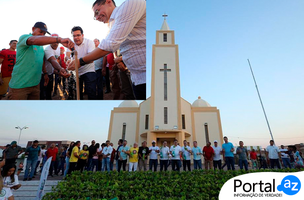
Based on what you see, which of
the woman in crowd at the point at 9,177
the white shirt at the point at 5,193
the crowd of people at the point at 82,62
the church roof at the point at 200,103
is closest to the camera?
the white shirt at the point at 5,193

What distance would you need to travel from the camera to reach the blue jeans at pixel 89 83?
789 centimetres

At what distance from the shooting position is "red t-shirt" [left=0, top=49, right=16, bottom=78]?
7.93 m

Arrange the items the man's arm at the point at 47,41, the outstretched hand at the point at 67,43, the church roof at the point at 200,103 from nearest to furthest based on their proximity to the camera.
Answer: the man's arm at the point at 47,41 → the outstretched hand at the point at 67,43 → the church roof at the point at 200,103

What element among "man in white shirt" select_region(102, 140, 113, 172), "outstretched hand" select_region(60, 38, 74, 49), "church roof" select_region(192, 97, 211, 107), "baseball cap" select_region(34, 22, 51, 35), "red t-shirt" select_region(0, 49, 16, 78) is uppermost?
"church roof" select_region(192, 97, 211, 107)

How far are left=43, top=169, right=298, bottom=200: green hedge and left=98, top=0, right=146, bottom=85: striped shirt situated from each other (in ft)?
13.1

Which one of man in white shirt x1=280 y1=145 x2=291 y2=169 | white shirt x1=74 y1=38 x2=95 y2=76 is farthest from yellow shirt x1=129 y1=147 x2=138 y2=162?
man in white shirt x1=280 y1=145 x2=291 y2=169

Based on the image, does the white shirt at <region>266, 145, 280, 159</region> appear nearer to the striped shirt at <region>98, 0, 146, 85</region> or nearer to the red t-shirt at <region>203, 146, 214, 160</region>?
the red t-shirt at <region>203, 146, 214, 160</region>

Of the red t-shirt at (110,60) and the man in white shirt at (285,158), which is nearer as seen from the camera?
the red t-shirt at (110,60)

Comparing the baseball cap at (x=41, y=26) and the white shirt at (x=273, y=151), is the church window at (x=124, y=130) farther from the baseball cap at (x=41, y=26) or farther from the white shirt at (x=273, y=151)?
the white shirt at (x=273, y=151)

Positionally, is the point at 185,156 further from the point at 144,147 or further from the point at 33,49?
the point at 33,49

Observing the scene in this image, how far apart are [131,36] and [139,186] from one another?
600 cm

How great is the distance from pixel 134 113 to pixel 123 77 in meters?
14.2

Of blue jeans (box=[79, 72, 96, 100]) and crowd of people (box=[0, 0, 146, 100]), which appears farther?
blue jeans (box=[79, 72, 96, 100])

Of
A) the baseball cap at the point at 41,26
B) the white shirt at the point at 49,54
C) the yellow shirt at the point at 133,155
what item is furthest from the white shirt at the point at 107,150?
the baseball cap at the point at 41,26
